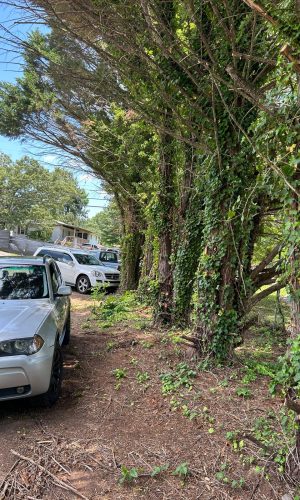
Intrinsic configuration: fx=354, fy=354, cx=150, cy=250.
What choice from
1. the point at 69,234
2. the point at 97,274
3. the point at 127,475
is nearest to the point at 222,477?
the point at 127,475

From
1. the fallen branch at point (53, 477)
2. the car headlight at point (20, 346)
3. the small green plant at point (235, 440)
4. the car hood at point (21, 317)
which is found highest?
the car hood at point (21, 317)

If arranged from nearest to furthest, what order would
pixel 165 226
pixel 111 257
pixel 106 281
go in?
pixel 165 226
pixel 106 281
pixel 111 257

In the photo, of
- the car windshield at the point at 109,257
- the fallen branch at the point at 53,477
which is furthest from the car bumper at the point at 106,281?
the fallen branch at the point at 53,477

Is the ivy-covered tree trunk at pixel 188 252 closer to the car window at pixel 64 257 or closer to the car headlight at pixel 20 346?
the car headlight at pixel 20 346

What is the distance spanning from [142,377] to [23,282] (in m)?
2.11

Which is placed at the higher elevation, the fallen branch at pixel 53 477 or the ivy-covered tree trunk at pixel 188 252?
the ivy-covered tree trunk at pixel 188 252

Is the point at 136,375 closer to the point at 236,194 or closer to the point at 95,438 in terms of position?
the point at 95,438

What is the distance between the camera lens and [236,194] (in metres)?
4.87

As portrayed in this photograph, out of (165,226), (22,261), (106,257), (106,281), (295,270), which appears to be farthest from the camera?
(106,257)

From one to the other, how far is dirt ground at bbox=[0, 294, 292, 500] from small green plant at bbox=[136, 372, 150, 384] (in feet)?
0.09

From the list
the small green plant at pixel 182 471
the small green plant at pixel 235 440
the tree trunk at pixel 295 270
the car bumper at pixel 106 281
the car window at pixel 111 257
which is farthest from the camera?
the car window at pixel 111 257

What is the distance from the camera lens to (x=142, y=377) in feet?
15.9

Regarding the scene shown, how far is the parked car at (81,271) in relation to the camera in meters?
14.6

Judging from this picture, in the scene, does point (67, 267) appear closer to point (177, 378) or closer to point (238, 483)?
point (177, 378)
